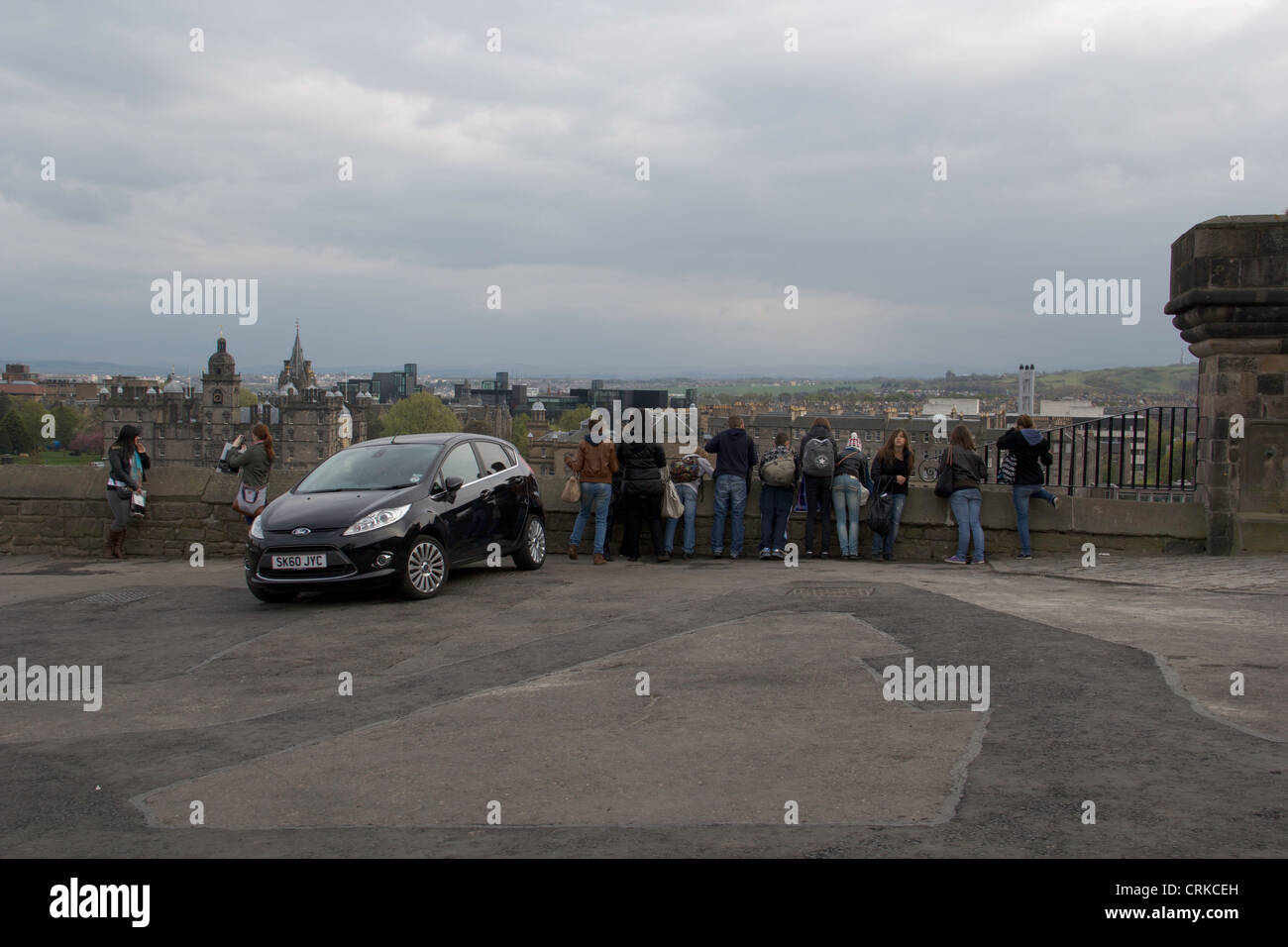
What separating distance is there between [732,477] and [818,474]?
1.14 m

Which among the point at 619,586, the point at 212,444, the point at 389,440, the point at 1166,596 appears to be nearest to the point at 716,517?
the point at 619,586

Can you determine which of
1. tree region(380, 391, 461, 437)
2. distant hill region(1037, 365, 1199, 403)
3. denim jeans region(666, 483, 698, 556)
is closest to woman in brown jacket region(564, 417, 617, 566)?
denim jeans region(666, 483, 698, 556)

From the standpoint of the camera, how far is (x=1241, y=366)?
13078 mm

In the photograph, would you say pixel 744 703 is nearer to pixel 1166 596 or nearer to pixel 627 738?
pixel 627 738

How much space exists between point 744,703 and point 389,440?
7.41 meters

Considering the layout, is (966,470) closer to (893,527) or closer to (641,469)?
(893,527)

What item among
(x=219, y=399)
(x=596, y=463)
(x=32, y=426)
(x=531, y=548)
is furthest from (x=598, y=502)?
(x=219, y=399)

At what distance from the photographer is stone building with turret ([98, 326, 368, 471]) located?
130750 millimetres

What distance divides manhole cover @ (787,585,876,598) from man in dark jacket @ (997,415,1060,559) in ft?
12.8

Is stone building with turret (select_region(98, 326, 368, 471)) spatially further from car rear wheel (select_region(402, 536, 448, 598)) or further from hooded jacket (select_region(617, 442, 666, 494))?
car rear wheel (select_region(402, 536, 448, 598))

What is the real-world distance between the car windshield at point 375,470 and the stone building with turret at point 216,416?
391ft

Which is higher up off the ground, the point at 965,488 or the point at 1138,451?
the point at 1138,451

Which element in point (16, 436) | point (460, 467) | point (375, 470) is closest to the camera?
point (375, 470)

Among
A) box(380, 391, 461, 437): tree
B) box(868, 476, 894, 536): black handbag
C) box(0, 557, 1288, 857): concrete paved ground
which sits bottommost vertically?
box(0, 557, 1288, 857): concrete paved ground
